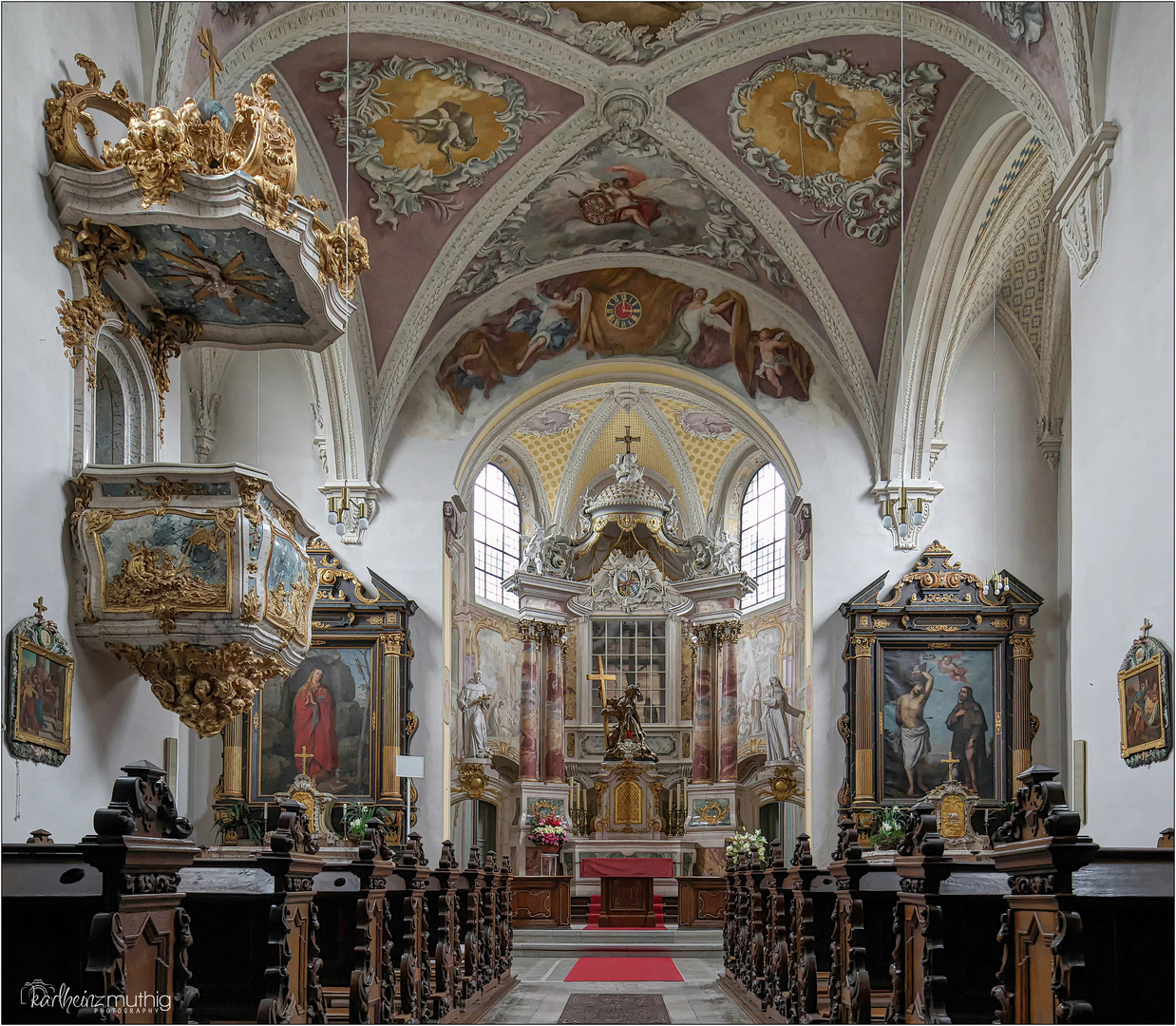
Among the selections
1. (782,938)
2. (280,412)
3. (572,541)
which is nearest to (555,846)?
(572,541)

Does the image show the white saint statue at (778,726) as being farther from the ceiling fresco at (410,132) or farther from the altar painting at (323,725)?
the ceiling fresco at (410,132)

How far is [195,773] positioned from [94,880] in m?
11.5

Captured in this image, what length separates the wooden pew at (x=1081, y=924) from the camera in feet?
15.7

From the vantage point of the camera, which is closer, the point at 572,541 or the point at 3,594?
the point at 3,594

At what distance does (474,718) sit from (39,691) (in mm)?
13019

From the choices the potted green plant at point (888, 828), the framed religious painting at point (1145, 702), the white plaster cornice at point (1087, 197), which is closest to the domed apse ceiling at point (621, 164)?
the white plaster cornice at point (1087, 197)

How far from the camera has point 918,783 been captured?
1584 cm

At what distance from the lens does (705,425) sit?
24.8 metres

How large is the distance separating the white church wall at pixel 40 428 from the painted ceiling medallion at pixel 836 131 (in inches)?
282

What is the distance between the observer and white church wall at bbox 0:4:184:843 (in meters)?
7.52

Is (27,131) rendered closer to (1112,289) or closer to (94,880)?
(94,880)

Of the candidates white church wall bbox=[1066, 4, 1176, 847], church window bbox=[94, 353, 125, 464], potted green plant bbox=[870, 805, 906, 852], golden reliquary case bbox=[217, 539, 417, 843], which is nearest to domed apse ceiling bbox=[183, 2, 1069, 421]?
white church wall bbox=[1066, 4, 1176, 847]

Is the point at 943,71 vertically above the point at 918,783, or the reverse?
the point at 943,71

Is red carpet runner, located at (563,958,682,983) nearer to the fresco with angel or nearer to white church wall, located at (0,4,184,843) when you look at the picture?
the fresco with angel
